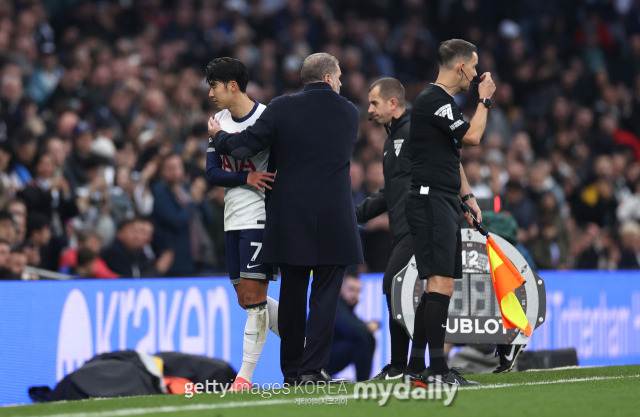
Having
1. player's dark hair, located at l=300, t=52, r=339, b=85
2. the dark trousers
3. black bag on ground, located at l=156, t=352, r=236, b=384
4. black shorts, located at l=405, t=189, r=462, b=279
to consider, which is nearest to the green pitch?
the dark trousers

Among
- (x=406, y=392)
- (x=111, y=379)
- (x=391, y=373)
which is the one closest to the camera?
(x=406, y=392)

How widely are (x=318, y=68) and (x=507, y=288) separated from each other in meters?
1.85

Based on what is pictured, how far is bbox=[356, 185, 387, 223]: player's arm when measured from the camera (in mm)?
8453

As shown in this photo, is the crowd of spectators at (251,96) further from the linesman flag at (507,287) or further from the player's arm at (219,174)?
the linesman flag at (507,287)

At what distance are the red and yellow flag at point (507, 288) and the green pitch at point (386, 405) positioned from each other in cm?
49

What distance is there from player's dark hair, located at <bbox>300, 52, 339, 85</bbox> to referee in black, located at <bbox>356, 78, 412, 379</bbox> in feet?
3.38

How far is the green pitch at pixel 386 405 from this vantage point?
579cm

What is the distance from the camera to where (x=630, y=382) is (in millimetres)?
7367

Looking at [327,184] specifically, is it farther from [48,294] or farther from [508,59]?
[508,59]

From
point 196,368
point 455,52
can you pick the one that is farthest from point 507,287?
point 196,368

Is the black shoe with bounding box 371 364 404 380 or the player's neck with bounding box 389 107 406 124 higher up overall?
the player's neck with bounding box 389 107 406 124

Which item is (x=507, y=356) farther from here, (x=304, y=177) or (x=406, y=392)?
(x=304, y=177)

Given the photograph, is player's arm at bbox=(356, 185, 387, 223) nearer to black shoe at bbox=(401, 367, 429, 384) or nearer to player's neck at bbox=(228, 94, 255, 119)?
player's neck at bbox=(228, 94, 255, 119)

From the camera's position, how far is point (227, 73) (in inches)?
286
